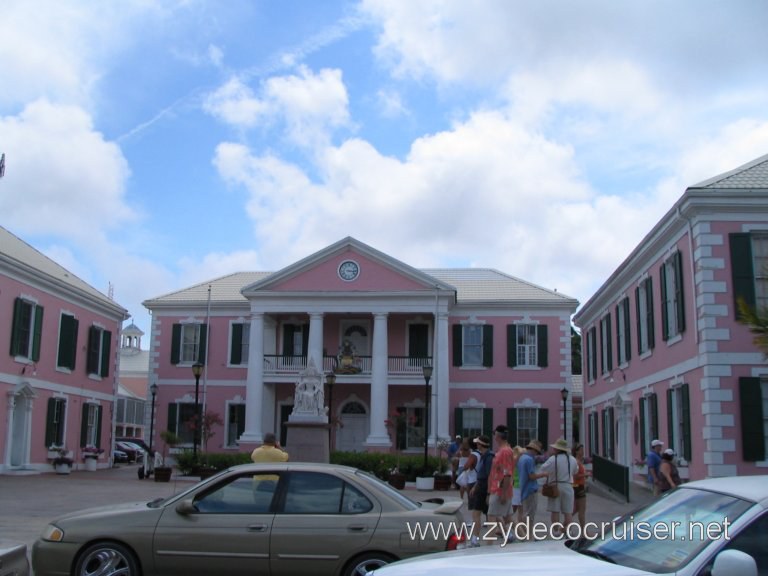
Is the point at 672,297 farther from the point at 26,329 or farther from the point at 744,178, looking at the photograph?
the point at 26,329

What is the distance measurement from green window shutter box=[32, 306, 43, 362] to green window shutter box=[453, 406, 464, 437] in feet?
54.3

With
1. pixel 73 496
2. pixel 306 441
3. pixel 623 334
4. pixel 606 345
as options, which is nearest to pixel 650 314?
pixel 623 334

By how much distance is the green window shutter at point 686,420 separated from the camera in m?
18.8

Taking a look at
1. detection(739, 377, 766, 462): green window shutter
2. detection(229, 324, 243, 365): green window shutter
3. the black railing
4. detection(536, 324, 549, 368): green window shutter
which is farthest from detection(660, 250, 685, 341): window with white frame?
detection(229, 324, 243, 365): green window shutter

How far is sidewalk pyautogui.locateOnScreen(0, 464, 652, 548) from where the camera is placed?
14.4 metres

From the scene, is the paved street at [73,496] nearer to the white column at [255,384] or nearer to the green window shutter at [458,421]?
the white column at [255,384]

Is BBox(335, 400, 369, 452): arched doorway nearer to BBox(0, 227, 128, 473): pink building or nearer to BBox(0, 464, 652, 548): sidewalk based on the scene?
BBox(0, 464, 652, 548): sidewalk

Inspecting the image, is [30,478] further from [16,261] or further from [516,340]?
[516,340]

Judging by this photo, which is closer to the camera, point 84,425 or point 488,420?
point 84,425

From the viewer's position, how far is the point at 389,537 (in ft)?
25.0

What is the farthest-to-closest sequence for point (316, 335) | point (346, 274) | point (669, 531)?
point (346, 274) → point (316, 335) → point (669, 531)

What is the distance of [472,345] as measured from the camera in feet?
119

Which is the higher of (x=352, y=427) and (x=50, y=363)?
(x=50, y=363)

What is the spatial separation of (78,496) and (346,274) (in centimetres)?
1659
